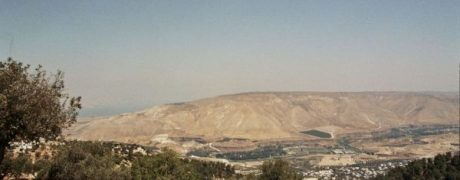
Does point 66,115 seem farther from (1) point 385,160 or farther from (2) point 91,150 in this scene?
(1) point 385,160

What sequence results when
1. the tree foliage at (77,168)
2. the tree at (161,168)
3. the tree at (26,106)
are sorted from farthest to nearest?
the tree at (161,168)
the tree foliage at (77,168)
the tree at (26,106)

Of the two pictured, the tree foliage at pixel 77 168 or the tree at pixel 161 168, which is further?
the tree at pixel 161 168

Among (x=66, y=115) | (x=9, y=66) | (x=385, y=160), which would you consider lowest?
(x=385, y=160)

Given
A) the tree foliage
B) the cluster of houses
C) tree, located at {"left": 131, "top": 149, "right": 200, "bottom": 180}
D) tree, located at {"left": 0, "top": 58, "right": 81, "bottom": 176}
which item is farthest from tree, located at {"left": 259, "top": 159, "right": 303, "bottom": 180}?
the cluster of houses

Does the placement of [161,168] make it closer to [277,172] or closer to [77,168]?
[77,168]

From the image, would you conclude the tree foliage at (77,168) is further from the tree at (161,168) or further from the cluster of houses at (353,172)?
the cluster of houses at (353,172)

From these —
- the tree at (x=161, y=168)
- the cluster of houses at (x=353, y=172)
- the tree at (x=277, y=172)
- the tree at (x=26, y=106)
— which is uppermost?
the tree at (x=26, y=106)

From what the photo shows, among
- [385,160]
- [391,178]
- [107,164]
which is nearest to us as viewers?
[107,164]

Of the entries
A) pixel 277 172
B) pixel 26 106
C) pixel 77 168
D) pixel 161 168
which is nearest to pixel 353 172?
pixel 277 172

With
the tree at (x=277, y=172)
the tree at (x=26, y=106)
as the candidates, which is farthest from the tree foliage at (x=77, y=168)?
the tree at (x=277, y=172)

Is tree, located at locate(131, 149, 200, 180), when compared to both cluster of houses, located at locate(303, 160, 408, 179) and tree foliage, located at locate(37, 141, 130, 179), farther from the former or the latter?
cluster of houses, located at locate(303, 160, 408, 179)

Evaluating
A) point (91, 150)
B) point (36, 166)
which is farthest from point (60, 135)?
point (91, 150)
